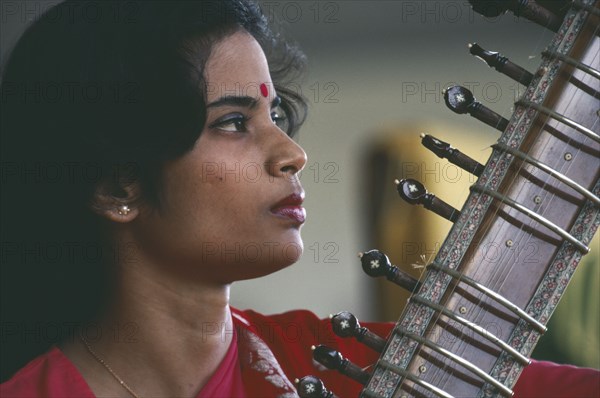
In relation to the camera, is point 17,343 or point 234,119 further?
point 17,343

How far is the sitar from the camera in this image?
3.79 ft

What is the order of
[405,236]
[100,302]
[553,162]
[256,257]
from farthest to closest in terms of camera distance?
[405,236] < [100,302] < [256,257] < [553,162]

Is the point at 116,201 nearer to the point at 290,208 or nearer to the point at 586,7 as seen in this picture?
the point at 290,208

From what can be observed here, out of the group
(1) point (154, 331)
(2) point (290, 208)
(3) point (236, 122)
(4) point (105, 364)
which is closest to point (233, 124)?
(3) point (236, 122)

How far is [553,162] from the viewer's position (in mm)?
1159

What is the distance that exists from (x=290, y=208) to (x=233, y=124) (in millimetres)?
247

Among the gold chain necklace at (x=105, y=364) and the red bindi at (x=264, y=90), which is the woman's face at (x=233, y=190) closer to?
the red bindi at (x=264, y=90)

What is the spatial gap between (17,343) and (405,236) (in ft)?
12.2

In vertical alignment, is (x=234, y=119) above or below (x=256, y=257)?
above

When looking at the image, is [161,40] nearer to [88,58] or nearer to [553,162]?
[88,58]

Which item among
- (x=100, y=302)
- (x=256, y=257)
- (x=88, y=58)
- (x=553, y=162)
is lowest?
(x=100, y=302)

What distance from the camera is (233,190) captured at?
185 centimetres

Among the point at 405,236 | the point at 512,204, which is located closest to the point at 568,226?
the point at 512,204

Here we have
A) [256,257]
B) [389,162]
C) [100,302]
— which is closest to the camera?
[256,257]
